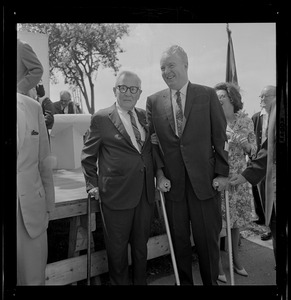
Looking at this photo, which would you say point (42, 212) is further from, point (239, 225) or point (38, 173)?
point (239, 225)

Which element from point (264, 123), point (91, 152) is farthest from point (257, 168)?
point (91, 152)

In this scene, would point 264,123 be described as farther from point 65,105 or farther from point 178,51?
point 65,105

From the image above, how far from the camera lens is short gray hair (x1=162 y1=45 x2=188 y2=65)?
289 cm

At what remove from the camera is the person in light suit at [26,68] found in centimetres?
278

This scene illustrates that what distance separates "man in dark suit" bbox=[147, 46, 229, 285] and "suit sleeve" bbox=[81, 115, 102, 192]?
402mm

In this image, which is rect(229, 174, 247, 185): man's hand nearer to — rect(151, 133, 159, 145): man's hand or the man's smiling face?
rect(151, 133, 159, 145): man's hand

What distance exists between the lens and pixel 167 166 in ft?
9.79

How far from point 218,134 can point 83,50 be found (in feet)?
3.81

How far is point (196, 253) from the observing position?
3.04 metres

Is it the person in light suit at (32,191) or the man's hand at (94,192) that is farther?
the man's hand at (94,192)

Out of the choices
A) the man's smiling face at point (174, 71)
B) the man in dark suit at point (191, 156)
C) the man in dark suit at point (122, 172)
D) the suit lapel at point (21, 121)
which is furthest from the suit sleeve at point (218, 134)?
the suit lapel at point (21, 121)

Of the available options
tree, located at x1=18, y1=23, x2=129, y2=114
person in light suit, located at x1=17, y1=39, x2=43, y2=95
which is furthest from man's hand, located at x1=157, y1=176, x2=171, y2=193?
person in light suit, located at x1=17, y1=39, x2=43, y2=95

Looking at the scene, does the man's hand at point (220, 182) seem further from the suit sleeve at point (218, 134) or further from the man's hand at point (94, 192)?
the man's hand at point (94, 192)

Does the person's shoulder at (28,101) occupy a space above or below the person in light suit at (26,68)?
below
